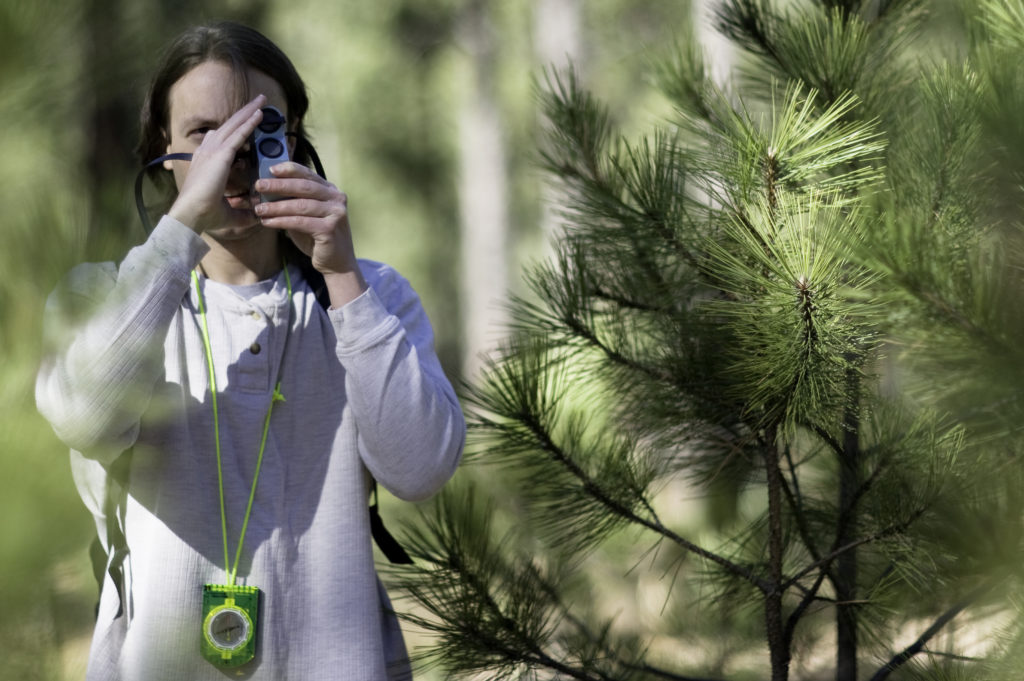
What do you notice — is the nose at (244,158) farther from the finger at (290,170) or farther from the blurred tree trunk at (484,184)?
the blurred tree trunk at (484,184)

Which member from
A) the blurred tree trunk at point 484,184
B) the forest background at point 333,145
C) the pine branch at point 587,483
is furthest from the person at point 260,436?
the blurred tree trunk at point 484,184

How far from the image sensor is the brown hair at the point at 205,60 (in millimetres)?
1271

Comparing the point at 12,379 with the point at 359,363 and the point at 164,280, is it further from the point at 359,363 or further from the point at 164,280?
the point at 359,363

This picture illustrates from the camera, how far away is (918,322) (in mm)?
1257

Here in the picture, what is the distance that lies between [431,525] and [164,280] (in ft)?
2.71

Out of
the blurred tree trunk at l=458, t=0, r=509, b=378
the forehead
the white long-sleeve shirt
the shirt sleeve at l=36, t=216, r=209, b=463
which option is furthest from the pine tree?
the blurred tree trunk at l=458, t=0, r=509, b=378

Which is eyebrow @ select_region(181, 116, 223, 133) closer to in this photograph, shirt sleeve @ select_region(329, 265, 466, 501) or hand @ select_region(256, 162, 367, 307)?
hand @ select_region(256, 162, 367, 307)

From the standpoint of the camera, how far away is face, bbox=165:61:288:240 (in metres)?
1.22

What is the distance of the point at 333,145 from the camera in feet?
53.9

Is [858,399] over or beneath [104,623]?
over

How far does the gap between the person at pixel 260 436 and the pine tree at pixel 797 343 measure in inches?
11.3

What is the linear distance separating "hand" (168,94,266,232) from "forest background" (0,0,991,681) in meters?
0.09

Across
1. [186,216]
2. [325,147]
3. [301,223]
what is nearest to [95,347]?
[186,216]

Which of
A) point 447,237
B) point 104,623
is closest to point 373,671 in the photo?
point 104,623
